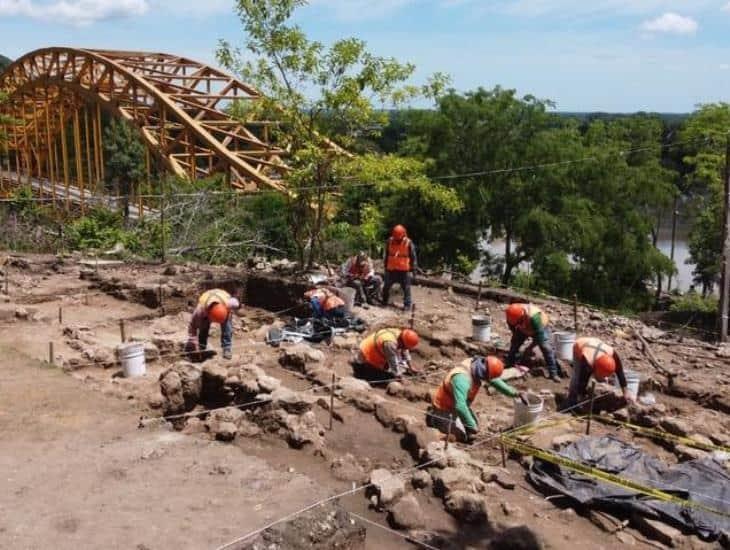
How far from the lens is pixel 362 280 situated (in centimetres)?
1319

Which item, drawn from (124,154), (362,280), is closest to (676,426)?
(362,280)

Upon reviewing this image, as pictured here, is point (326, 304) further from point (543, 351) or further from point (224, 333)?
point (543, 351)

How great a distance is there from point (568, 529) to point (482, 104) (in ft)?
64.5

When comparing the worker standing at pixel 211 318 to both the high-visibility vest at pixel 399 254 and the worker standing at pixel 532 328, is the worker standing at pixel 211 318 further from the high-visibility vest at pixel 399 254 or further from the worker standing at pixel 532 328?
the worker standing at pixel 532 328

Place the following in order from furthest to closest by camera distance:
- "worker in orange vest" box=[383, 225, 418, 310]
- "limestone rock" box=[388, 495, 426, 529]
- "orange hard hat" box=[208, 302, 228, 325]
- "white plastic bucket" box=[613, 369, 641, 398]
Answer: "worker in orange vest" box=[383, 225, 418, 310] < "orange hard hat" box=[208, 302, 228, 325] < "white plastic bucket" box=[613, 369, 641, 398] < "limestone rock" box=[388, 495, 426, 529]

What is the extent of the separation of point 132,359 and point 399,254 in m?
5.04

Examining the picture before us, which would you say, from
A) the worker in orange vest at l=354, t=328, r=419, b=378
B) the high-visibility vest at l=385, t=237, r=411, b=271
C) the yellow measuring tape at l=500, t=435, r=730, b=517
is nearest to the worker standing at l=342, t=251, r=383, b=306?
the high-visibility vest at l=385, t=237, r=411, b=271

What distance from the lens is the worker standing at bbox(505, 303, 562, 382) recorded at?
965 centimetres

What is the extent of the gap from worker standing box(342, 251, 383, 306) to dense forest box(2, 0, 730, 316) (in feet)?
6.31

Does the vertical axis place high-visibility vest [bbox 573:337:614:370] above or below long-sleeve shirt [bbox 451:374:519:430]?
above

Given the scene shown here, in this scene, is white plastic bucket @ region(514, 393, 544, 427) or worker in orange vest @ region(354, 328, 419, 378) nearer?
white plastic bucket @ region(514, 393, 544, 427)

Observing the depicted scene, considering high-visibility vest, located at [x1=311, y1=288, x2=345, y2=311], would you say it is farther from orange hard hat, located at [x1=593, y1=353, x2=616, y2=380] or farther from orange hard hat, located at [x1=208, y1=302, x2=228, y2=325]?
orange hard hat, located at [x1=593, y1=353, x2=616, y2=380]

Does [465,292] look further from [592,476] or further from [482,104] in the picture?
[482,104]

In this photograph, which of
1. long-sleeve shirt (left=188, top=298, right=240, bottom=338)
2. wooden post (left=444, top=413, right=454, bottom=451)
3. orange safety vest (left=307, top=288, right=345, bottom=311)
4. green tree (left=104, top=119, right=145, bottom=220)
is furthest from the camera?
green tree (left=104, top=119, right=145, bottom=220)
